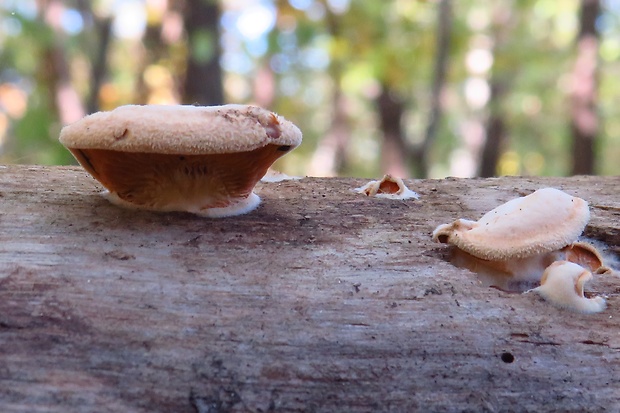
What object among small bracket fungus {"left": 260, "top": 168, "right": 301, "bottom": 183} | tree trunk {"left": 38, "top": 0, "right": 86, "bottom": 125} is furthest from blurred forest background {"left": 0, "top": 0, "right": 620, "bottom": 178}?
small bracket fungus {"left": 260, "top": 168, "right": 301, "bottom": 183}

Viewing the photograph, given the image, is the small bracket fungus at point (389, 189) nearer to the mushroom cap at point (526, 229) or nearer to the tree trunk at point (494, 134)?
the mushroom cap at point (526, 229)

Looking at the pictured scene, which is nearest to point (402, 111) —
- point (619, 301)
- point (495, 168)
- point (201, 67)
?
point (201, 67)

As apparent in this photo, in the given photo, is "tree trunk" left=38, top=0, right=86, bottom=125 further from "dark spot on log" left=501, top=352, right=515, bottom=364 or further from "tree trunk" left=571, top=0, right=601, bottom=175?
"tree trunk" left=571, top=0, right=601, bottom=175

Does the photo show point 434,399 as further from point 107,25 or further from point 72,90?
point 107,25

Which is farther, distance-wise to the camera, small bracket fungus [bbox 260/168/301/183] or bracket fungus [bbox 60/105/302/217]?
small bracket fungus [bbox 260/168/301/183]

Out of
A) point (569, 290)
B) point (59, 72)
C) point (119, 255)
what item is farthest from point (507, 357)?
point (59, 72)

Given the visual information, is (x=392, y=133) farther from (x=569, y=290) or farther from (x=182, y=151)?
(x=182, y=151)
